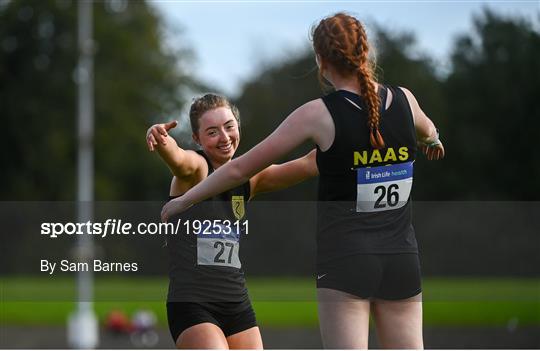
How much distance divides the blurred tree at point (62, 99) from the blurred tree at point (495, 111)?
1300 cm

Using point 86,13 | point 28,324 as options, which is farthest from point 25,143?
Answer: point 28,324

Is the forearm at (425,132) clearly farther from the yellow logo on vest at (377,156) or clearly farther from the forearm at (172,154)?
the forearm at (172,154)

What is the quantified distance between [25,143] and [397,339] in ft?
127

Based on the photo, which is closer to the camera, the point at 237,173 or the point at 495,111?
the point at 237,173

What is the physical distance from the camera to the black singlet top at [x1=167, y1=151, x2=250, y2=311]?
5.01 meters

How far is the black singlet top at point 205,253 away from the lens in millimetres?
5008

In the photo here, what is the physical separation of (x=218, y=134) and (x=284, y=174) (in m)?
0.45

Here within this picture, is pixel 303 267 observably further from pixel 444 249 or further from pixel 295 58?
pixel 295 58

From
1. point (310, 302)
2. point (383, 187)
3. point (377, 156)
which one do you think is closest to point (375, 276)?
point (383, 187)

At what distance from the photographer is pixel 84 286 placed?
2466 centimetres

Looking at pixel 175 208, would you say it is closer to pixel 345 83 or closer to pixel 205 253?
pixel 205 253

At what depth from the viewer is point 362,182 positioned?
4062 millimetres

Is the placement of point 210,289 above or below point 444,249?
below

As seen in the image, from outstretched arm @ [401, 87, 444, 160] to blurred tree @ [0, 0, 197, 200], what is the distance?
37.1 meters
